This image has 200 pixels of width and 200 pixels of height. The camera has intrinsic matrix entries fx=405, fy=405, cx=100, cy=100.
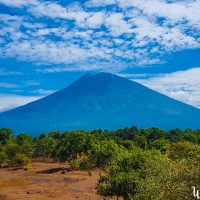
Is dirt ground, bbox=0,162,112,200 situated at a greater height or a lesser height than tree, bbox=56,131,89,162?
lesser

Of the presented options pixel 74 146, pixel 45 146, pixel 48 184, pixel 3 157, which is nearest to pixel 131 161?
pixel 48 184

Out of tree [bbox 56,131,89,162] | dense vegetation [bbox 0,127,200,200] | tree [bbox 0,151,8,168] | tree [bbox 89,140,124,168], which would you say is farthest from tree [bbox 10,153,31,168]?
tree [bbox 89,140,124,168]

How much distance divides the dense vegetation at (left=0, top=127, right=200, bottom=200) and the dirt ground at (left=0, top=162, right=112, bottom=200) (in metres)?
4.93

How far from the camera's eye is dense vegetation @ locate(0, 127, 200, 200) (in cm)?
→ 3092

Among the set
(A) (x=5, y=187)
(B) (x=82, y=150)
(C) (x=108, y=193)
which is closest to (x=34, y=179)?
(A) (x=5, y=187)

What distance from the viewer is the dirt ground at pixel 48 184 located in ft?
218

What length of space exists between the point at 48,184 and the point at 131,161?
37.1m

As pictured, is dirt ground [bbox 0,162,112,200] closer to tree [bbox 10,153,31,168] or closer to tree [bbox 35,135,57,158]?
tree [bbox 10,153,31,168]

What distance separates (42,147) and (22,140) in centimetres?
793

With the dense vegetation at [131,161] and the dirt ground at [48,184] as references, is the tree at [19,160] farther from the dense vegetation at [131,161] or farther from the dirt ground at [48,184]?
the dirt ground at [48,184]

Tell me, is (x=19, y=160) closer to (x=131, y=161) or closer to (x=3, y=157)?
(x=3, y=157)

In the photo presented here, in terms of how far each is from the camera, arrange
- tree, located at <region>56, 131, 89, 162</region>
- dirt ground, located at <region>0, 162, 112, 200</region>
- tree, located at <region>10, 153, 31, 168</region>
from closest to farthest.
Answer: dirt ground, located at <region>0, 162, 112, 200</region> < tree, located at <region>56, 131, 89, 162</region> < tree, located at <region>10, 153, 31, 168</region>

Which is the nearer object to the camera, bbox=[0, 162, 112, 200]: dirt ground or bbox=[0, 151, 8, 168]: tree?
bbox=[0, 162, 112, 200]: dirt ground

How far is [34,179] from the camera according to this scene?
89.2 m
